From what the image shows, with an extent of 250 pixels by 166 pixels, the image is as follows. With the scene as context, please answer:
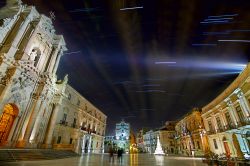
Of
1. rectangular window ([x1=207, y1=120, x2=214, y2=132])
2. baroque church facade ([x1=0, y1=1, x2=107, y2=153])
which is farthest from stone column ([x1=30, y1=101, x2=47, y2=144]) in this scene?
rectangular window ([x1=207, y1=120, x2=214, y2=132])

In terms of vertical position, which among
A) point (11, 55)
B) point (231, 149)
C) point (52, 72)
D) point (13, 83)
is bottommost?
point (231, 149)

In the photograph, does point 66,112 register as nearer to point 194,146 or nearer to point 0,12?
point 0,12

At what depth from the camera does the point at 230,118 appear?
2261 cm

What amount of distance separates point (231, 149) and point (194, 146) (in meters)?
15.0

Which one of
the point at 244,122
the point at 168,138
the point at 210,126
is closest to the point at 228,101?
the point at 244,122

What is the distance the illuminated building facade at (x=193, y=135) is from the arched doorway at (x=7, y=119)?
29172 millimetres

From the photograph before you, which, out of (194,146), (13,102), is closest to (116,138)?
(194,146)

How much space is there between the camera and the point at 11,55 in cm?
1456

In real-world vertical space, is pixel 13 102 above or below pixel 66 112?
below

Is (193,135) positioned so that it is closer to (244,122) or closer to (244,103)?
(244,122)

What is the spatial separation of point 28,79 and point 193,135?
36513mm

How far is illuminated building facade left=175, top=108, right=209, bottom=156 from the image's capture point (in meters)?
31.3

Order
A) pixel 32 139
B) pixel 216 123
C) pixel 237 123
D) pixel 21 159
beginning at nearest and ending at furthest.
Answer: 1. pixel 21 159
2. pixel 32 139
3. pixel 237 123
4. pixel 216 123

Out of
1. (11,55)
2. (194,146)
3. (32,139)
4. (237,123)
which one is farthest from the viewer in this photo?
(194,146)
